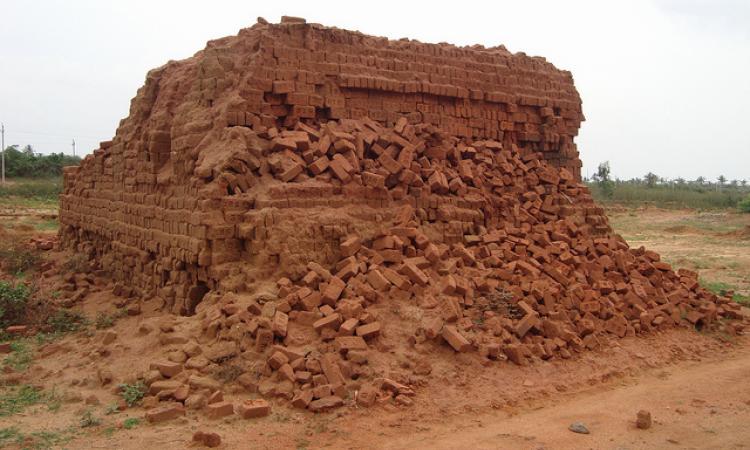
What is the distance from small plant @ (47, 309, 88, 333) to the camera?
718 centimetres

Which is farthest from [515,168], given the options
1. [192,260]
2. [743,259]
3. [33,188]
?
[33,188]

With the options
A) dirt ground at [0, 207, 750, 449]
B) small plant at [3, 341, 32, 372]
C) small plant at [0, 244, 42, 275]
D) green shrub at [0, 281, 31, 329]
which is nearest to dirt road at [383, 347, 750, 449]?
dirt ground at [0, 207, 750, 449]

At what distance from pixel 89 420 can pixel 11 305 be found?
3460 millimetres

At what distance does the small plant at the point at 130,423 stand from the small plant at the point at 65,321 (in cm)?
294

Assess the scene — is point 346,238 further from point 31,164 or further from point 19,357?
point 31,164

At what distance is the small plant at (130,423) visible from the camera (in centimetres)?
459

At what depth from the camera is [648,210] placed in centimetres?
3391

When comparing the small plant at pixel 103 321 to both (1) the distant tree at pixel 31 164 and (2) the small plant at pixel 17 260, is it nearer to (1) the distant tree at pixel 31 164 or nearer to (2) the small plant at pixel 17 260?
(2) the small plant at pixel 17 260

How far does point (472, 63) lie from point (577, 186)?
2.33 meters

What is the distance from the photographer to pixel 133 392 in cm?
508

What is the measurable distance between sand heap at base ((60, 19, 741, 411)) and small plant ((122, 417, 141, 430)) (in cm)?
36

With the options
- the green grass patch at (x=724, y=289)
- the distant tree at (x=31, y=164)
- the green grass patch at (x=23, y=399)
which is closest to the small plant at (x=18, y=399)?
the green grass patch at (x=23, y=399)

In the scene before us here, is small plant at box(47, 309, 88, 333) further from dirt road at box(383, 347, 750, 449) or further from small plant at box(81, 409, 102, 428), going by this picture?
A: dirt road at box(383, 347, 750, 449)

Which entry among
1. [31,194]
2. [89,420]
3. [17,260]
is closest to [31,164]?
[31,194]
